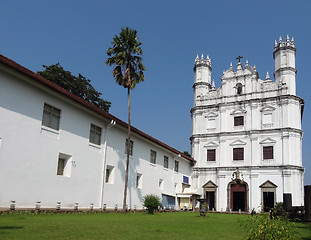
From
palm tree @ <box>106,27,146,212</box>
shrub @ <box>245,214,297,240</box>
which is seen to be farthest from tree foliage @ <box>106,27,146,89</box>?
shrub @ <box>245,214,297,240</box>

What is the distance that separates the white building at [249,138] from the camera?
33719 mm

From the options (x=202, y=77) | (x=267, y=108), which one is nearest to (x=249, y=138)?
(x=267, y=108)

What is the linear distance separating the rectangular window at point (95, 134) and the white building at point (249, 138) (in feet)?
68.0

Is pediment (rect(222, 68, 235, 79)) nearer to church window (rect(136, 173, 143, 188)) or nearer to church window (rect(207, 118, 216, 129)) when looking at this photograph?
church window (rect(207, 118, 216, 129))

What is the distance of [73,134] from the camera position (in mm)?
17656

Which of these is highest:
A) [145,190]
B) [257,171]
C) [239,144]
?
[239,144]

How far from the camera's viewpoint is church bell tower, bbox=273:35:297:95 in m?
35.1

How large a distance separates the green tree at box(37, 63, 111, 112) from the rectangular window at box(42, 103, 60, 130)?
23.4m

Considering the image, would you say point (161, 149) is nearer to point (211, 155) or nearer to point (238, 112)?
point (211, 155)

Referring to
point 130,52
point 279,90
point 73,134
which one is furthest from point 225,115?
point 73,134

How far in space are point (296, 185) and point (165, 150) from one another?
14.6 m

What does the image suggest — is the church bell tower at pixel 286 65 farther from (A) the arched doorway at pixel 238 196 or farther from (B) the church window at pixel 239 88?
(A) the arched doorway at pixel 238 196

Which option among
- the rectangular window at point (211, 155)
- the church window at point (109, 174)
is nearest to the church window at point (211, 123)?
the rectangular window at point (211, 155)

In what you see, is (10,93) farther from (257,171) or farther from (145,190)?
(257,171)
